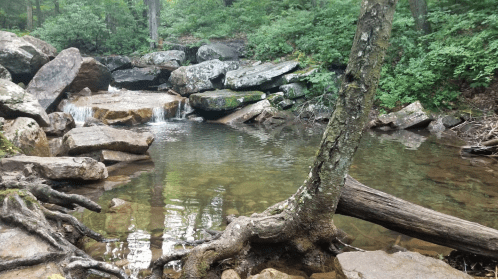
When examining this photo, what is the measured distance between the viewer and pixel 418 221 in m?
3.55

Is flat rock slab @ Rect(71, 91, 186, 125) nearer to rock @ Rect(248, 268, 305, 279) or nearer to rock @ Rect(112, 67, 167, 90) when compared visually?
rock @ Rect(112, 67, 167, 90)

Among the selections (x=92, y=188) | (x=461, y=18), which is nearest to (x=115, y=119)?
(x=92, y=188)

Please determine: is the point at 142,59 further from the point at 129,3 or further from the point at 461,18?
the point at 461,18

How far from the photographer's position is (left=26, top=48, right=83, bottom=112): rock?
1420 cm

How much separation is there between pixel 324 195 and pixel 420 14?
14548 millimetres

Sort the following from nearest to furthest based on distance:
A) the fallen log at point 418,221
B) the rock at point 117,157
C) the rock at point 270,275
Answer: the rock at point 270,275, the fallen log at point 418,221, the rock at point 117,157

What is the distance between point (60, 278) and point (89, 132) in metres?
6.30

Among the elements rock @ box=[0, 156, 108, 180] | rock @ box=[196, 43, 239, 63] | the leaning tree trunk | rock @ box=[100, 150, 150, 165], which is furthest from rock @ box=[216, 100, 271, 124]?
the leaning tree trunk

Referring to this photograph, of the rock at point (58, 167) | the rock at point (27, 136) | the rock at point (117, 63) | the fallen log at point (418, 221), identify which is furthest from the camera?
the rock at point (117, 63)

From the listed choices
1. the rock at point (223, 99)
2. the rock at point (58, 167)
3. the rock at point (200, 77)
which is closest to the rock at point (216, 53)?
the rock at point (200, 77)

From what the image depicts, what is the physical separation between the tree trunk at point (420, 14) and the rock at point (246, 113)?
7348 millimetres

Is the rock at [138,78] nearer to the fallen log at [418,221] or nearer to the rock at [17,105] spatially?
the rock at [17,105]

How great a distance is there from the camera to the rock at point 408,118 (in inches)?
525

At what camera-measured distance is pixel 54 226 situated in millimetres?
4082
